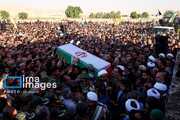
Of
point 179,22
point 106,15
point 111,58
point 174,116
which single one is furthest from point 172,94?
point 106,15

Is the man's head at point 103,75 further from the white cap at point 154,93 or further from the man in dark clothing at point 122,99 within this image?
the white cap at point 154,93

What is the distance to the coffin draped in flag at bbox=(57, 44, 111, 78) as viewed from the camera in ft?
15.9

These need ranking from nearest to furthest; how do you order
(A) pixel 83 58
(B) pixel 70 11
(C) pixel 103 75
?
1. (C) pixel 103 75
2. (A) pixel 83 58
3. (B) pixel 70 11

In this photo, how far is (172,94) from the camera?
303cm

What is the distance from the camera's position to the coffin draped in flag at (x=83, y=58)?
485cm

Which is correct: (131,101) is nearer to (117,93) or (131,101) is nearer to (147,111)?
(147,111)

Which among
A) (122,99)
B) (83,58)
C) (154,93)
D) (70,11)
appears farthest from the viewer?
(70,11)

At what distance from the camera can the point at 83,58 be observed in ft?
17.0

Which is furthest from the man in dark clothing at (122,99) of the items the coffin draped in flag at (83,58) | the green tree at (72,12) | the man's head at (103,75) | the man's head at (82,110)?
the green tree at (72,12)

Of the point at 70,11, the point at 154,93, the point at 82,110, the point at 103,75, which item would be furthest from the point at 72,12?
the point at 82,110

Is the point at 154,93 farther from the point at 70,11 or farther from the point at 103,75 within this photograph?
the point at 70,11

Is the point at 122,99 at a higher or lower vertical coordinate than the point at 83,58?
lower

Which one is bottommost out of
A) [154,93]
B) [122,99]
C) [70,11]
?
[122,99]

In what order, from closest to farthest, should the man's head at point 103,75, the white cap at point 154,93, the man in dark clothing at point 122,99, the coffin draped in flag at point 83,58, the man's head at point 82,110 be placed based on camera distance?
the man's head at point 82,110, the white cap at point 154,93, the man in dark clothing at point 122,99, the man's head at point 103,75, the coffin draped in flag at point 83,58
